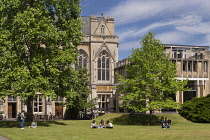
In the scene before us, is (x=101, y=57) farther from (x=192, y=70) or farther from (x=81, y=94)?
(x=192, y=70)

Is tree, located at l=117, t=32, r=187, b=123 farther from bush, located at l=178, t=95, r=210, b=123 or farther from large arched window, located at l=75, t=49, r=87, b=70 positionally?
large arched window, located at l=75, t=49, r=87, b=70

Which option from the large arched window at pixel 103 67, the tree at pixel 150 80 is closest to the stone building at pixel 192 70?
the tree at pixel 150 80

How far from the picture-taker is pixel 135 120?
4316cm

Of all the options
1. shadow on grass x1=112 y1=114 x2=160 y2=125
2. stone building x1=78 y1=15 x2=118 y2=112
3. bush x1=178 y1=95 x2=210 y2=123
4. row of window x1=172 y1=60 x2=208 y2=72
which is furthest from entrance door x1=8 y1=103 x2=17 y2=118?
row of window x1=172 y1=60 x2=208 y2=72

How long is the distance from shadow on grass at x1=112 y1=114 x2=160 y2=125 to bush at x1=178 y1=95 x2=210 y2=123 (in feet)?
12.2

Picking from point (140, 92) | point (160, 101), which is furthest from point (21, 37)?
point (160, 101)

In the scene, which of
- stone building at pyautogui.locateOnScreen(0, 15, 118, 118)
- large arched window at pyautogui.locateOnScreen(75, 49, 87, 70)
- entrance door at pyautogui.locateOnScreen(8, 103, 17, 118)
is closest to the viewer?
entrance door at pyautogui.locateOnScreen(8, 103, 17, 118)

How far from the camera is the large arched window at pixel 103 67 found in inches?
2452

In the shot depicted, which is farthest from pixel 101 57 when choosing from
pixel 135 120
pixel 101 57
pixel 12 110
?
pixel 135 120

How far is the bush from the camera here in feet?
139

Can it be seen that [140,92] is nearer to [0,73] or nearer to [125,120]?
[125,120]

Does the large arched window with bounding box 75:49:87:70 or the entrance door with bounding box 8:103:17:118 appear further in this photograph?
the large arched window with bounding box 75:49:87:70

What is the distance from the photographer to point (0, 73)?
32156 millimetres

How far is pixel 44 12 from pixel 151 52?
13.6 metres
